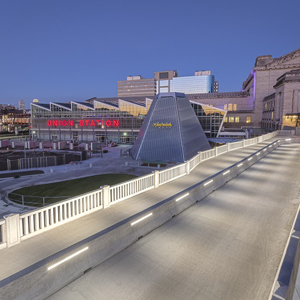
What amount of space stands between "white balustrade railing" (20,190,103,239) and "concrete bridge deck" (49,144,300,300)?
2.64 metres

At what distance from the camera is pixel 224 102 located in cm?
10869

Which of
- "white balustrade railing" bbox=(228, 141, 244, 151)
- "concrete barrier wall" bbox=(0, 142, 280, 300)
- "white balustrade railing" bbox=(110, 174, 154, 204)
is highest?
"white balustrade railing" bbox=(228, 141, 244, 151)

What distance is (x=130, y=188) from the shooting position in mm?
12602

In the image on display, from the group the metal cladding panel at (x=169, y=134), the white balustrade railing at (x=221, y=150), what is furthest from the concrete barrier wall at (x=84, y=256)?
the metal cladding panel at (x=169, y=134)

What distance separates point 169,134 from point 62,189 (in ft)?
66.7

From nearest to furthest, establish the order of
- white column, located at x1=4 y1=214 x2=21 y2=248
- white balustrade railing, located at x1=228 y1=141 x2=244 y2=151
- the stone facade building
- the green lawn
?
white column, located at x1=4 y1=214 x2=21 y2=248 → the green lawn → white balustrade railing, located at x1=228 y1=141 x2=244 y2=151 → the stone facade building

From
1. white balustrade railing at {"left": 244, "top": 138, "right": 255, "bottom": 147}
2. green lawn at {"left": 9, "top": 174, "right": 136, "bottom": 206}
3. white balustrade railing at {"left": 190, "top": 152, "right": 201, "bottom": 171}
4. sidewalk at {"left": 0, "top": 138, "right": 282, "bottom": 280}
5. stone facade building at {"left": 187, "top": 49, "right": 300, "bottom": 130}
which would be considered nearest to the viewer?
sidewalk at {"left": 0, "top": 138, "right": 282, "bottom": 280}

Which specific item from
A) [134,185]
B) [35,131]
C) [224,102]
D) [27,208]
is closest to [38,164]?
[27,208]

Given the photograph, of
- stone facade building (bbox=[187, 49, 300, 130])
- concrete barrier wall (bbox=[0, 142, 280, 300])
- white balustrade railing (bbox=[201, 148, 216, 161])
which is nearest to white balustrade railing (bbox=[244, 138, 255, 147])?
white balustrade railing (bbox=[201, 148, 216, 161])

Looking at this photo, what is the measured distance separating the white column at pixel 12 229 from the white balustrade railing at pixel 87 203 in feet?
0.36

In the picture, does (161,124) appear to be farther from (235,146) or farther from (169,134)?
(235,146)

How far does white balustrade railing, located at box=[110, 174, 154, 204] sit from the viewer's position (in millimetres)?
11689

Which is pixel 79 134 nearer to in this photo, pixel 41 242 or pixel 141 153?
pixel 141 153

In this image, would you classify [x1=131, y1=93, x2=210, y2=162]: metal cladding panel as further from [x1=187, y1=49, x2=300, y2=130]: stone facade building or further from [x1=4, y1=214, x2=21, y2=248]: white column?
[x1=187, y1=49, x2=300, y2=130]: stone facade building
